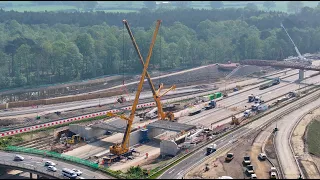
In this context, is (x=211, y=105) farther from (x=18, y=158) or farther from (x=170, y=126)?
(x=18, y=158)

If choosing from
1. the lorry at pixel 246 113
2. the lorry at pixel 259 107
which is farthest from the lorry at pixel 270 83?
the lorry at pixel 246 113

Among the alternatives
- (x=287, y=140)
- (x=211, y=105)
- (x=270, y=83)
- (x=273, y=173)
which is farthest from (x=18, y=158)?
(x=270, y=83)

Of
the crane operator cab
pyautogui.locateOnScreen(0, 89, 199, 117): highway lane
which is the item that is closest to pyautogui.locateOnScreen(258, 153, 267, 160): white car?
the crane operator cab

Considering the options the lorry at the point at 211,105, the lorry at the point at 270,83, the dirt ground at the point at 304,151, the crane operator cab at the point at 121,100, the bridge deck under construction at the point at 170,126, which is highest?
the lorry at the point at 270,83

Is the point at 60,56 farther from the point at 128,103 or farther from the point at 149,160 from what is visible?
the point at 149,160

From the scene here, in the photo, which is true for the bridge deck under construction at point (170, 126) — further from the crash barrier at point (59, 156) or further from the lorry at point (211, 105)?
the crash barrier at point (59, 156)
